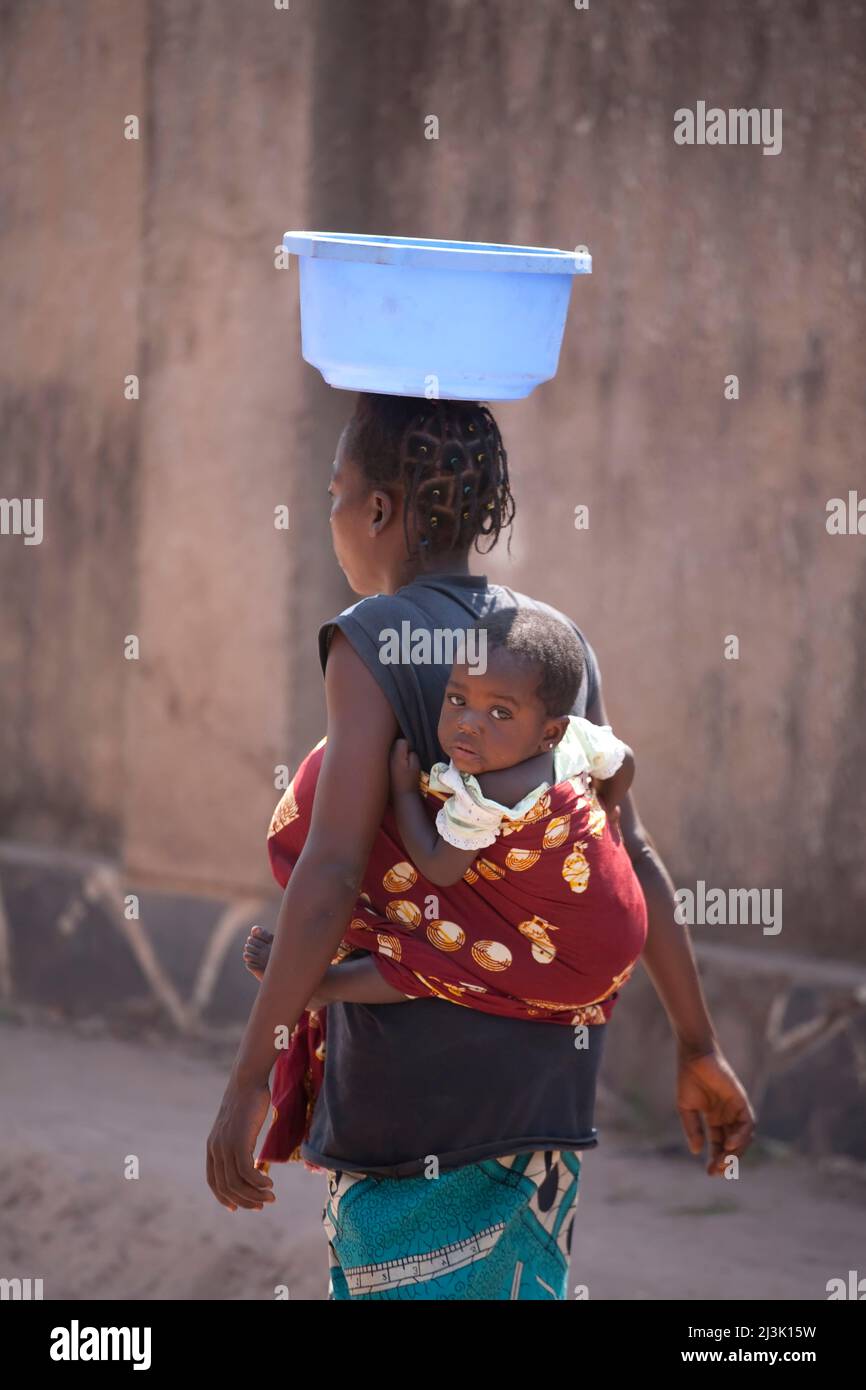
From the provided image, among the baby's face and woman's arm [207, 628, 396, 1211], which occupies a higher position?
the baby's face

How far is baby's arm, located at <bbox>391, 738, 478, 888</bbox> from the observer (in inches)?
82.0

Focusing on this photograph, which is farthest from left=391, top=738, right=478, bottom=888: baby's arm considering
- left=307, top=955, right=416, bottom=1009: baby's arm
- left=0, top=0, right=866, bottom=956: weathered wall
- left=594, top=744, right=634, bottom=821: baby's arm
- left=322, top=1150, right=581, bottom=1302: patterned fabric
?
left=0, top=0, right=866, bottom=956: weathered wall

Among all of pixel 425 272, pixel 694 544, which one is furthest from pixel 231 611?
pixel 425 272

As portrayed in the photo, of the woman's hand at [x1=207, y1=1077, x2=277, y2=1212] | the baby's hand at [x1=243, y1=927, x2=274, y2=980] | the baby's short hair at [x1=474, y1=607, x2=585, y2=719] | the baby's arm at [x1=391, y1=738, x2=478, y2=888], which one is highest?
the baby's short hair at [x1=474, y1=607, x2=585, y2=719]

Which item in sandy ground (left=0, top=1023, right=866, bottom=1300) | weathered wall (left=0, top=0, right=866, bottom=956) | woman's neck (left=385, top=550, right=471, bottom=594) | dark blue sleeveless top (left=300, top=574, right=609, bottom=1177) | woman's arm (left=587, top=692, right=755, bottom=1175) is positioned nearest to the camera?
dark blue sleeveless top (left=300, top=574, right=609, bottom=1177)

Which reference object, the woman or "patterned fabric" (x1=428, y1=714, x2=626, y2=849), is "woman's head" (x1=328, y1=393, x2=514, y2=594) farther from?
"patterned fabric" (x1=428, y1=714, x2=626, y2=849)

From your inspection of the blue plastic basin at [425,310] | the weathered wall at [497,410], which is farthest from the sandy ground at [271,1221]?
the blue plastic basin at [425,310]

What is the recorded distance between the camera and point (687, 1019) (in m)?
2.60

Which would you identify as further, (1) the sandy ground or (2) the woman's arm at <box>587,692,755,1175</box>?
(1) the sandy ground

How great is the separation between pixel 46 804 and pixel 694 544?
264cm

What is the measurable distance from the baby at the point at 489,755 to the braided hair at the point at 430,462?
18cm

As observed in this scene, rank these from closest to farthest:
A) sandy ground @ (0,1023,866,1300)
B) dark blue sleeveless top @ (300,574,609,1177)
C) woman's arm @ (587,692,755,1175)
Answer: dark blue sleeveless top @ (300,574,609,1177), woman's arm @ (587,692,755,1175), sandy ground @ (0,1023,866,1300)

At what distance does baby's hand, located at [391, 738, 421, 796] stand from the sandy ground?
2142mm

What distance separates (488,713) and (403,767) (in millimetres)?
131
